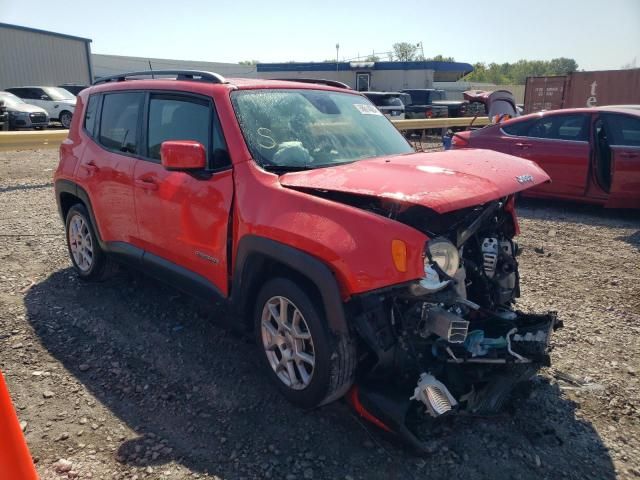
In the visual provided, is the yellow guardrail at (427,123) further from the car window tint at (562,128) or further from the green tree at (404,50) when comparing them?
the green tree at (404,50)

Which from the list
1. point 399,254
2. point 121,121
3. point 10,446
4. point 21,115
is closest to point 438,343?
point 399,254

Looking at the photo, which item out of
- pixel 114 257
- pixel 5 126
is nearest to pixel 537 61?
pixel 5 126

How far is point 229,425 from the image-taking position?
2.95 meters

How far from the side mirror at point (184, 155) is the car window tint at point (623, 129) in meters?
6.45

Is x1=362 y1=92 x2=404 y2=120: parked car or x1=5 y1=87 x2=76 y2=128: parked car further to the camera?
x1=5 y1=87 x2=76 y2=128: parked car

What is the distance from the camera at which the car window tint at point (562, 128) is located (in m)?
7.57

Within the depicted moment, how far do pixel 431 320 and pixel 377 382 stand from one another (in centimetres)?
46

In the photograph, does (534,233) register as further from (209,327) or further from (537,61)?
(537,61)

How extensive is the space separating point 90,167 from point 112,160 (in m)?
0.42

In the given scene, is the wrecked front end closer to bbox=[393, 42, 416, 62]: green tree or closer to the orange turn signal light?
the orange turn signal light

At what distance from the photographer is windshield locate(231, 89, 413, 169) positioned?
130 inches

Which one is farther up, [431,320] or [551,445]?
[431,320]

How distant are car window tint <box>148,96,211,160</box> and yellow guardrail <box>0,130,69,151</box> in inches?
315

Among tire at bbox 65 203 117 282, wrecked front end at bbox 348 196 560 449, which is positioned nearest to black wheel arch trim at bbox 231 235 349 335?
wrecked front end at bbox 348 196 560 449
